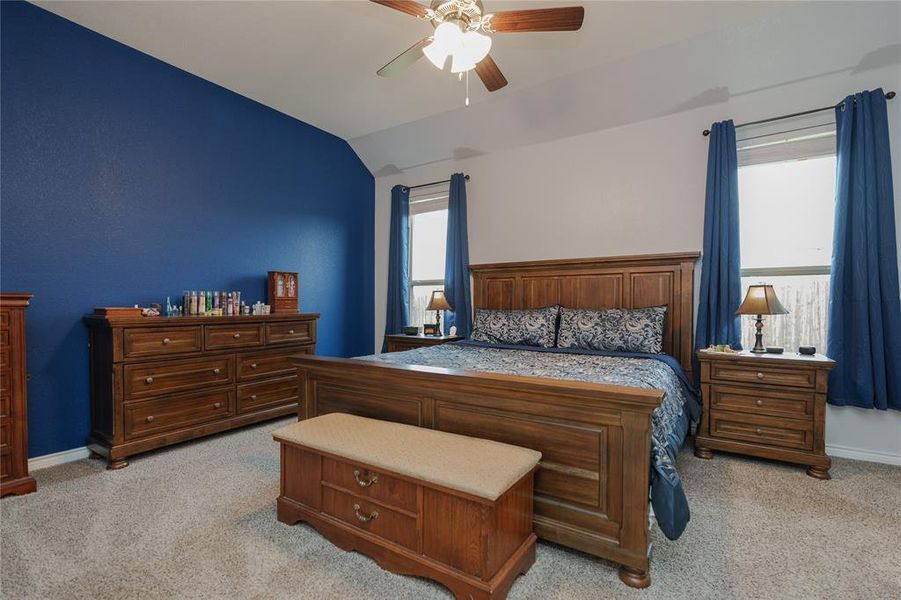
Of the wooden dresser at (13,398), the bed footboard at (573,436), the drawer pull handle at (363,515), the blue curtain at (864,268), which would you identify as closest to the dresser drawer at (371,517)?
the drawer pull handle at (363,515)

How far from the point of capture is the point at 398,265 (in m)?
5.04

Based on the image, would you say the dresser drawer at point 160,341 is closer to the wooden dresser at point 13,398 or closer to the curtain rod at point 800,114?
the wooden dresser at point 13,398

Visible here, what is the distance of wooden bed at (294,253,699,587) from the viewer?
1613mm

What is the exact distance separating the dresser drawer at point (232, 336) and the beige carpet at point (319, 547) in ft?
3.31

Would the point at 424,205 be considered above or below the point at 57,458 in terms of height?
above

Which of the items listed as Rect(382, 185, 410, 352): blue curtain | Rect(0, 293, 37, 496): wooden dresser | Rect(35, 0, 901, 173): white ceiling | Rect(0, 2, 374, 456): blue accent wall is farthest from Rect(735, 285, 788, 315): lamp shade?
Rect(0, 293, 37, 496): wooden dresser

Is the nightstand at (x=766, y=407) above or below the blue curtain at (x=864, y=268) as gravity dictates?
below

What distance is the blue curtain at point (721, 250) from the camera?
3203mm

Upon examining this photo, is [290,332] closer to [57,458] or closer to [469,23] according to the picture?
[57,458]

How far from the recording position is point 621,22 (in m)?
2.84

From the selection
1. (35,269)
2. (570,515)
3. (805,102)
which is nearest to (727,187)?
(805,102)

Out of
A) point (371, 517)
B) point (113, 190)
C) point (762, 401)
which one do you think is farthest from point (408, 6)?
point (762, 401)

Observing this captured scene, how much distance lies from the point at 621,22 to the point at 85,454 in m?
4.88

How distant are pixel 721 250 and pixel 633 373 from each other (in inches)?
63.5
